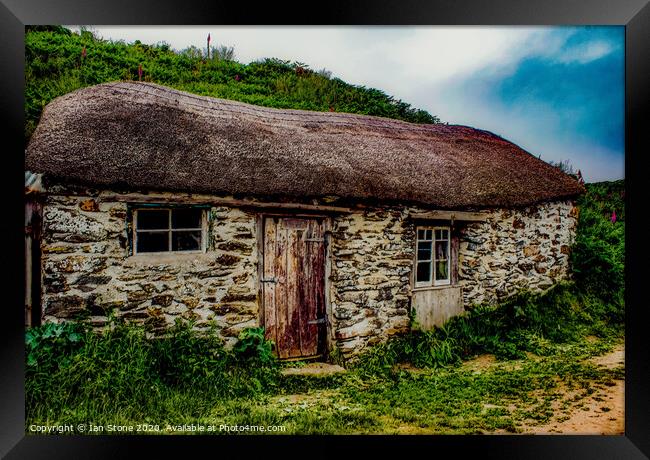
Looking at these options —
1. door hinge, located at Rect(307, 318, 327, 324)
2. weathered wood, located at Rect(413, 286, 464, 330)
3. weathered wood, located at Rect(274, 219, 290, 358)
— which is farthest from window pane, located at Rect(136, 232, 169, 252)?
weathered wood, located at Rect(413, 286, 464, 330)

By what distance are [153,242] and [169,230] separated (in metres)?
0.20

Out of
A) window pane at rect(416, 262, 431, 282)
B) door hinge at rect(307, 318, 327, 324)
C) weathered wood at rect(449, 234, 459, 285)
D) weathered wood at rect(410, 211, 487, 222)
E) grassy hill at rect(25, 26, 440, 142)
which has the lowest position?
door hinge at rect(307, 318, 327, 324)

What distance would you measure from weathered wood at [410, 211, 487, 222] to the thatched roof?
0.12 metres

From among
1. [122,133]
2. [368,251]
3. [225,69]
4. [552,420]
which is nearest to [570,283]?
[552,420]

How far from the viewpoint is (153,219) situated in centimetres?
425

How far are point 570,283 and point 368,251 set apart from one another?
3.03 metres

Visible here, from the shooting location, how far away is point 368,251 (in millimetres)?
5027

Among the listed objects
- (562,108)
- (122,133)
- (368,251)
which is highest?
(562,108)

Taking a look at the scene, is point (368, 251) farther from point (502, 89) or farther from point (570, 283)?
point (570, 283)

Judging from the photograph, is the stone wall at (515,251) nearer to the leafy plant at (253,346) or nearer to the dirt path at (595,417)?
the dirt path at (595,417)

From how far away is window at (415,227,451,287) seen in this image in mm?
5531

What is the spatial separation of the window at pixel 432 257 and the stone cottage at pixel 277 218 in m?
0.02

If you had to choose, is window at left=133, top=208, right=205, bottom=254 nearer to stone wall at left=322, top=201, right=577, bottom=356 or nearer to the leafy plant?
the leafy plant
